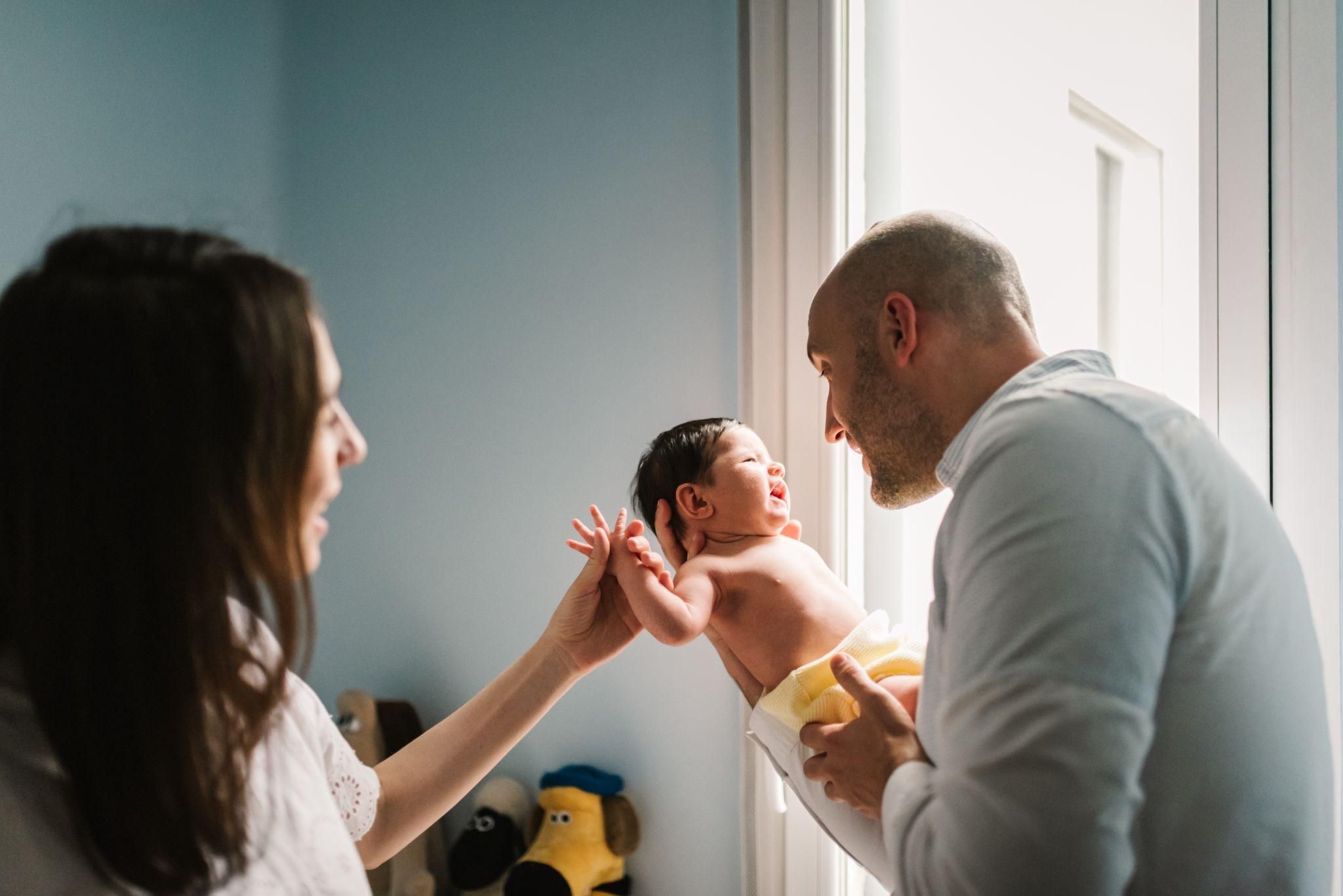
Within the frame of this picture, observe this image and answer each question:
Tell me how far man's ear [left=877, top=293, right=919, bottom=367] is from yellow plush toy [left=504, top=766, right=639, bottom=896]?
49.5 inches

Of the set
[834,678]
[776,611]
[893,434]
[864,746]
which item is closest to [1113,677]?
[864,746]

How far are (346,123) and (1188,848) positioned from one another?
247 cm

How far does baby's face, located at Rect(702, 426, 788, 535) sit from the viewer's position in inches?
60.4

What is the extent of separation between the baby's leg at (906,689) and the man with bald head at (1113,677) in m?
0.26

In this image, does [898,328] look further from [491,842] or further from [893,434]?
[491,842]

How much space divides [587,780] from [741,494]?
2.73ft

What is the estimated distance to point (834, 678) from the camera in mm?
1319

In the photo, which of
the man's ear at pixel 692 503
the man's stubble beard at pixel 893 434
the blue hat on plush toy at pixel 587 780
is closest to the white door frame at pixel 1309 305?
the man's stubble beard at pixel 893 434

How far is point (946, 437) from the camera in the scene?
1.13 m

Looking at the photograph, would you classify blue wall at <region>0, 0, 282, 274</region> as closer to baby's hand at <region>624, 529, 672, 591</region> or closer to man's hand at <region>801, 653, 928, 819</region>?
baby's hand at <region>624, 529, 672, 591</region>

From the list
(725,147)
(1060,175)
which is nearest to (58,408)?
(725,147)

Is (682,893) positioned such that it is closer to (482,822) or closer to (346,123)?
(482,822)

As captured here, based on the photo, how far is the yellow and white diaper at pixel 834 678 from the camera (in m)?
1.29

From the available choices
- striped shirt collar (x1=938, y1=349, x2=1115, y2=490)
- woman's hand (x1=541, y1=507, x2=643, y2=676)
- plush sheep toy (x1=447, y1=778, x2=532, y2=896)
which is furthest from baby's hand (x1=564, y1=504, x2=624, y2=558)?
plush sheep toy (x1=447, y1=778, x2=532, y2=896)
